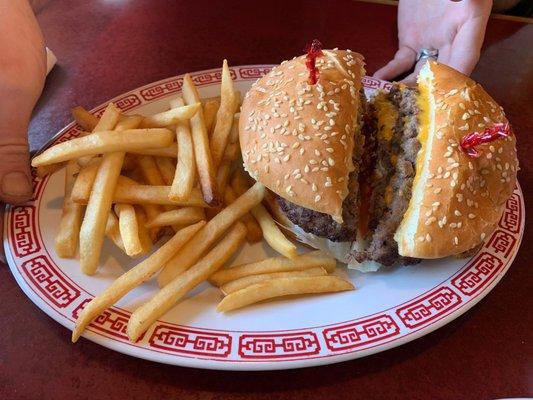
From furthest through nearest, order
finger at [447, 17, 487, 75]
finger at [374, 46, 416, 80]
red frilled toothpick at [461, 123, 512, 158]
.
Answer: finger at [374, 46, 416, 80]
finger at [447, 17, 487, 75]
red frilled toothpick at [461, 123, 512, 158]

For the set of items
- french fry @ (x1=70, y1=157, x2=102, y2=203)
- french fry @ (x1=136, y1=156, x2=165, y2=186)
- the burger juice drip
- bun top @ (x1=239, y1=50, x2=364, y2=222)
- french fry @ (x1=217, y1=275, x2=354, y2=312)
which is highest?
the burger juice drip

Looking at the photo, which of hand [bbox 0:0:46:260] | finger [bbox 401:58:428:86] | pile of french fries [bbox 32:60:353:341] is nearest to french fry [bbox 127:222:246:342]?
pile of french fries [bbox 32:60:353:341]

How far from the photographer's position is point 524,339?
1596 millimetres

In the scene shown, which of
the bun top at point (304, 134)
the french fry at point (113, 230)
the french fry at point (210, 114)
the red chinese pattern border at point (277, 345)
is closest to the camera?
the red chinese pattern border at point (277, 345)

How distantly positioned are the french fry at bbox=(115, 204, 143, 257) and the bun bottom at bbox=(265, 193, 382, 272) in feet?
1.67

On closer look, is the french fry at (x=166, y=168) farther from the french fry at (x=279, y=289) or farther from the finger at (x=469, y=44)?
the finger at (x=469, y=44)

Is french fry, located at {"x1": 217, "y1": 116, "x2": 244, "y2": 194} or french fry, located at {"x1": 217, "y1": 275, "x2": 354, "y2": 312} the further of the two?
french fry, located at {"x1": 217, "y1": 116, "x2": 244, "y2": 194}

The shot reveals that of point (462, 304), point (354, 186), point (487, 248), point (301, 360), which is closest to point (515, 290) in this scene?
point (487, 248)

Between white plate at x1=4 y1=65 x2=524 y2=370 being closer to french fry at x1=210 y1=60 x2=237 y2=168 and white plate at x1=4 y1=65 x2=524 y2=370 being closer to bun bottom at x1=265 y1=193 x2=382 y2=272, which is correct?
bun bottom at x1=265 y1=193 x2=382 y2=272

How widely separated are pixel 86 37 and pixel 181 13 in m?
0.62

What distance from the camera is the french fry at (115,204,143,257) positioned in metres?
1.63

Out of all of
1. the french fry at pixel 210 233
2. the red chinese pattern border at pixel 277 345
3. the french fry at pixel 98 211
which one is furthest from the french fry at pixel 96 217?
the red chinese pattern border at pixel 277 345

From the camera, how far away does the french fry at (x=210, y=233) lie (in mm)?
1696

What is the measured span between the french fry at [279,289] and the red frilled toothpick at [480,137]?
0.58 m
